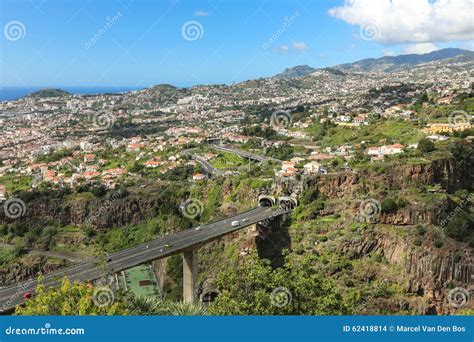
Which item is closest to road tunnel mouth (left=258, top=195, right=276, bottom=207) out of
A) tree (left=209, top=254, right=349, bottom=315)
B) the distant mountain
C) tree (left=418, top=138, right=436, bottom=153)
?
tree (left=418, top=138, right=436, bottom=153)

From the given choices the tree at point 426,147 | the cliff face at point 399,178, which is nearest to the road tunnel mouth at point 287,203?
the cliff face at point 399,178

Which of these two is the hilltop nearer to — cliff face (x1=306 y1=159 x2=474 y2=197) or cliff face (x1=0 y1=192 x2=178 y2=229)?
cliff face (x1=0 y1=192 x2=178 y2=229)

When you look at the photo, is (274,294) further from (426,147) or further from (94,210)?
(94,210)

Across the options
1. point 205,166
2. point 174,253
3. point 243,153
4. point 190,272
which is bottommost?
point 190,272

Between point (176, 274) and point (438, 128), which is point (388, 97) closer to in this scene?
point (438, 128)

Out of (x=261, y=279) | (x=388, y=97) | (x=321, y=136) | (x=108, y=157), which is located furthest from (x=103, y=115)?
(x=261, y=279)

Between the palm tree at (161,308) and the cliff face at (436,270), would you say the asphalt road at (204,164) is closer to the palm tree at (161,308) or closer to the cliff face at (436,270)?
the cliff face at (436,270)

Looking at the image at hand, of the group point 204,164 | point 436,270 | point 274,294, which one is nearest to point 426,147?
point 436,270

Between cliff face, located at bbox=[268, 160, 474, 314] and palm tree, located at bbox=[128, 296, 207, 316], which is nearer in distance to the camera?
palm tree, located at bbox=[128, 296, 207, 316]
